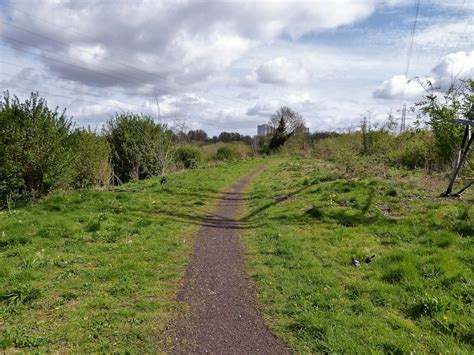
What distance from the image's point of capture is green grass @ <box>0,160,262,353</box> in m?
4.24

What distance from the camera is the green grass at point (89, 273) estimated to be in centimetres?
424

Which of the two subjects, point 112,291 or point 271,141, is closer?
point 112,291

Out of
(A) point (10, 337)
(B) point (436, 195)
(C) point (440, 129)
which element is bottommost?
(A) point (10, 337)

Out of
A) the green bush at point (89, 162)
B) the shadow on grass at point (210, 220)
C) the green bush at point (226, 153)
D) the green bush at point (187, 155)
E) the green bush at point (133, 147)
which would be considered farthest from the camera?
the green bush at point (226, 153)

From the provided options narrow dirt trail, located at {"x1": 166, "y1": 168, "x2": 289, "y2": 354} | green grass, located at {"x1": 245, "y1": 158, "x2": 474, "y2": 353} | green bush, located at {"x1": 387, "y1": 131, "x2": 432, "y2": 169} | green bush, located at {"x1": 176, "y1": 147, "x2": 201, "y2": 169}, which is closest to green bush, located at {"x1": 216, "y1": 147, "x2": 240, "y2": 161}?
green bush, located at {"x1": 176, "y1": 147, "x2": 201, "y2": 169}

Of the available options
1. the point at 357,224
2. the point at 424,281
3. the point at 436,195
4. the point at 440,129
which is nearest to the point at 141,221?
the point at 357,224

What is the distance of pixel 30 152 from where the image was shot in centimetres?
1240

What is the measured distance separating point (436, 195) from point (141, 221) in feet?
30.8

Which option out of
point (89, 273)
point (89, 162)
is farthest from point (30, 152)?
point (89, 273)

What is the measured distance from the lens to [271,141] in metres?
54.2

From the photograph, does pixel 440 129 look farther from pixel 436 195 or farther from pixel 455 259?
pixel 455 259

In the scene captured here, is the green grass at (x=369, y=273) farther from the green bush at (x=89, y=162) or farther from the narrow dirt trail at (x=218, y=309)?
the green bush at (x=89, y=162)

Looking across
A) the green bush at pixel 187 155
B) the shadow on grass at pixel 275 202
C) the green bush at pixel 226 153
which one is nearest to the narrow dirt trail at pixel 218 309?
the shadow on grass at pixel 275 202

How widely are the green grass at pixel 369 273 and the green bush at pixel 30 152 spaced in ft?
26.5
